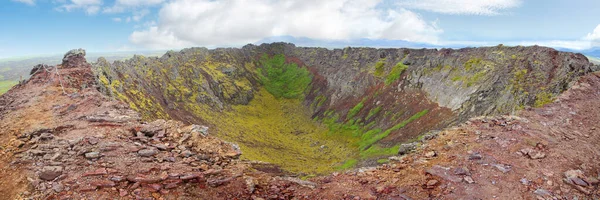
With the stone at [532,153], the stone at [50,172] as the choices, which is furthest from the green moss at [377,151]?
the stone at [50,172]

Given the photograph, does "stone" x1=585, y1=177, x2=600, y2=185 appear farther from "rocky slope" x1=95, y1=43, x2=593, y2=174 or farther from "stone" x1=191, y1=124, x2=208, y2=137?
"rocky slope" x1=95, y1=43, x2=593, y2=174

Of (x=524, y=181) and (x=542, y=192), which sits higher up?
(x=524, y=181)

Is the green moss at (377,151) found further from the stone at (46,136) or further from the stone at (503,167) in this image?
the stone at (46,136)

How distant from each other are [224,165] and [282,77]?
510 feet

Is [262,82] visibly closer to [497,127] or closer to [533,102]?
[533,102]

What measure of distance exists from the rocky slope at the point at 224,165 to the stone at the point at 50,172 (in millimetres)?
36

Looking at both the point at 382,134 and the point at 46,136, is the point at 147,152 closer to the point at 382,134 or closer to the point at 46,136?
the point at 46,136

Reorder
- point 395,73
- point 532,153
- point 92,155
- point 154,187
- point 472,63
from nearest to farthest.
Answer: point 154,187
point 92,155
point 532,153
point 472,63
point 395,73

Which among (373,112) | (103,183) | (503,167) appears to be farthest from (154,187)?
(373,112)

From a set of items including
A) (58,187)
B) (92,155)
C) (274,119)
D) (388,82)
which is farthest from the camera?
(274,119)

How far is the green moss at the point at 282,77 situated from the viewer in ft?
490

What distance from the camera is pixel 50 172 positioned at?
41.7 feet

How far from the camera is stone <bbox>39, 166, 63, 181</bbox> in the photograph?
12.5 metres

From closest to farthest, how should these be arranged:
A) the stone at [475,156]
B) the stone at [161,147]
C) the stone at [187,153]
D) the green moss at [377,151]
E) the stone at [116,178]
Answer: the stone at [116,178], the stone at [187,153], the stone at [161,147], the stone at [475,156], the green moss at [377,151]
